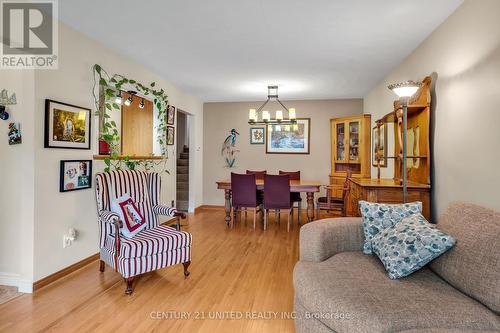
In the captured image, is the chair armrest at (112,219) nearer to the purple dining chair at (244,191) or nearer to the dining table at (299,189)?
the purple dining chair at (244,191)

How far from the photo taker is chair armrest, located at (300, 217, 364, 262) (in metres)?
2.01

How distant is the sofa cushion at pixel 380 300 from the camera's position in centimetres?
126

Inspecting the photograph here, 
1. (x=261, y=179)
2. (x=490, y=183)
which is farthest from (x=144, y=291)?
(x=261, y=179)

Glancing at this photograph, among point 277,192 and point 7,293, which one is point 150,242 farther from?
point 277,192

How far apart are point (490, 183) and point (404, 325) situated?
1.37 meters

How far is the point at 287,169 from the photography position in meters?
6.31

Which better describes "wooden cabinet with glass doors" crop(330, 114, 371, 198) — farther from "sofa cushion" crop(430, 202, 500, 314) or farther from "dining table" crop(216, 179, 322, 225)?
"sofa cushion" crop(430, 202, 500, 314)

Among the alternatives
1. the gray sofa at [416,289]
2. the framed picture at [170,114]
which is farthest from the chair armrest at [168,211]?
the framed picture at [170,114]

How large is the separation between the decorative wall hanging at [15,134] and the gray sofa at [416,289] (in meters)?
2.46

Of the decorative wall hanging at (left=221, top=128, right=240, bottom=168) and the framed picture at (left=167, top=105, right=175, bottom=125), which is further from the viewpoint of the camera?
the decorative wall hanging at (left=221, top=128, right=240, bottom=168)

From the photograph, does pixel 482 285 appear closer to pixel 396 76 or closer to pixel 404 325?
pixel 404 325

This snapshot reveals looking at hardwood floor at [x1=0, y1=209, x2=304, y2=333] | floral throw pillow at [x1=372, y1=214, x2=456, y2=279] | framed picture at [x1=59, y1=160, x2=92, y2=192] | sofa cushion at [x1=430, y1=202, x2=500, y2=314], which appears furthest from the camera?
framed picture at [x1=59, y1=160, x2=92, y2=192]

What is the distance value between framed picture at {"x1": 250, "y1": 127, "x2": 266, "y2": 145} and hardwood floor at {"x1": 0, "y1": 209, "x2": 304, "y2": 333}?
3307 millimetres

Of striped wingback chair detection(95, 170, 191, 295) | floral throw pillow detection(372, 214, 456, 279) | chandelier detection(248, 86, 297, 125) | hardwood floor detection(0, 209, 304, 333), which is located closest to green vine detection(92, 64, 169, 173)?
striped wingback chair detection(95, 170, 191, 295)
